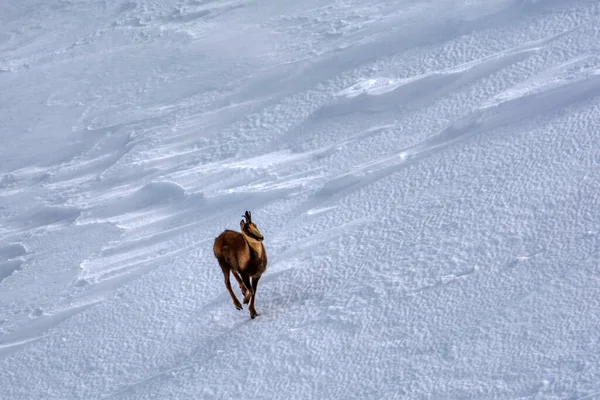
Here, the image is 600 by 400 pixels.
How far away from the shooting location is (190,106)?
650 cm

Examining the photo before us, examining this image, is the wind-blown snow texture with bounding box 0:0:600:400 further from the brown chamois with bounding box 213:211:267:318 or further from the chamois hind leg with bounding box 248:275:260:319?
the brown chamois with bounding box 213:211:267:318

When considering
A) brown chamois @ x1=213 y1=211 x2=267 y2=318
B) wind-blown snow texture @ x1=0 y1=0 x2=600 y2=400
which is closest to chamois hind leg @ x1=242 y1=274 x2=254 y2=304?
brown chamois @ x1=213 y1=211 x2=267 y2=318

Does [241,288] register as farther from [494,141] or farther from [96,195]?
[96,195]

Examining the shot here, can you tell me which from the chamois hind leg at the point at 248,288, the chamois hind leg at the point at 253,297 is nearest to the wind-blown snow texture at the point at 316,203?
the chamois hind leg at the point at 253,297

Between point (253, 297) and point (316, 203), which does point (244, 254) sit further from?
point (316, 203)

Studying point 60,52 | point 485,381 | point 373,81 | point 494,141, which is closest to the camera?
point 485,381

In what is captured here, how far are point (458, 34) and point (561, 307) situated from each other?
3149 mm

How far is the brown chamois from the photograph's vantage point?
3742 mm

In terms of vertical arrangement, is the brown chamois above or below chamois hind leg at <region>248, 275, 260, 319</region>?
above

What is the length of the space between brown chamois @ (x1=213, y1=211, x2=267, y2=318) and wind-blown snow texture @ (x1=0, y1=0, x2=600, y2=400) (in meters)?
0.23

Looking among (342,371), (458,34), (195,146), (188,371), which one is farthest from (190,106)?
(342,371)

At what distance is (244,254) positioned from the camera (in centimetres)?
374

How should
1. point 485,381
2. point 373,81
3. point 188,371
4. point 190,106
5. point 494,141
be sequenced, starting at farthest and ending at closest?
point 190,106
point 373,81
point 494,141
point 188,371
point 485,381

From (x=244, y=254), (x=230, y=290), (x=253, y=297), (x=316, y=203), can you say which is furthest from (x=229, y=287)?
(x=316, y=203)
